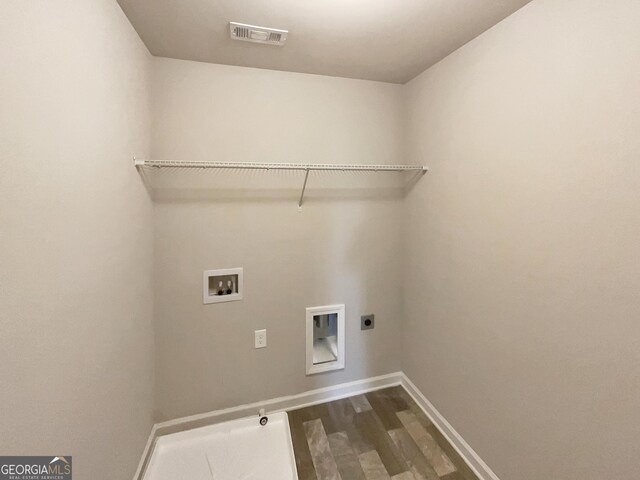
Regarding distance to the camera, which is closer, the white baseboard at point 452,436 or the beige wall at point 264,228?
the white baseboard at point 452,436

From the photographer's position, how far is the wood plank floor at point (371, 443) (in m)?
1.60

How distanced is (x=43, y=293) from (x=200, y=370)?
1.29m

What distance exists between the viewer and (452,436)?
1766 millimetres

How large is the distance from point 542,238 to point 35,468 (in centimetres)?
185

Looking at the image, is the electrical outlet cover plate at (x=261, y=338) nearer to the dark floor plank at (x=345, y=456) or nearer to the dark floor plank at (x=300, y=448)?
the dark floor plank at (x=300, y=448)

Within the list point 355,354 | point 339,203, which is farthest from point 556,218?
point 355,354

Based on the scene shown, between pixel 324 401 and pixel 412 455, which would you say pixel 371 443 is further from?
pixel 324 401

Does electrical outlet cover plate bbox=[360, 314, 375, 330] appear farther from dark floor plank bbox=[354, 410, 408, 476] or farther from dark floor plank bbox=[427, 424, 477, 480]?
dark floor plank bbox=[427, 424, 477, 480]

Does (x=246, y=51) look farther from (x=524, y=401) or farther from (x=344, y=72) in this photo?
(x=524, y=401)

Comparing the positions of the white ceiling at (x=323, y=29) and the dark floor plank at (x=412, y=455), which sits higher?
the white ceiling at (x=323, y=29)

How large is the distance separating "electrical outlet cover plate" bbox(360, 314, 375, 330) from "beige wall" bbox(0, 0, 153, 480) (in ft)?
4.72

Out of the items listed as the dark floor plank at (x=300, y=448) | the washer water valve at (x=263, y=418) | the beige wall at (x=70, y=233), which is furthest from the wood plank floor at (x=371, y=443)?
the beige wall at (x=70, y=233)

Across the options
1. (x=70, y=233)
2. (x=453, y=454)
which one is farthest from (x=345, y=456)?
(x=70, y=233)

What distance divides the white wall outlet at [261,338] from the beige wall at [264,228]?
39 mm
